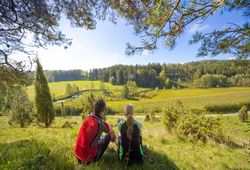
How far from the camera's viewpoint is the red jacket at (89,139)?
3.30 meters

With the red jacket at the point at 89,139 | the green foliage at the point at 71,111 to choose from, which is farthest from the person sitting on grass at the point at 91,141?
the green foliage at the point at 71,111

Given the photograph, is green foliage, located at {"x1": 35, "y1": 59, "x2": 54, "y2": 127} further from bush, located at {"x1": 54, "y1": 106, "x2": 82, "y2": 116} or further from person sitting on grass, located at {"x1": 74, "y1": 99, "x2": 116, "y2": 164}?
bush, located at {"x1": 54, "y1": 106, "x2": 82, "y2": 116}

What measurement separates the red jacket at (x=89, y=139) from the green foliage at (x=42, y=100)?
44.0ft

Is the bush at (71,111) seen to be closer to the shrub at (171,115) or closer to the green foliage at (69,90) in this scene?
the green foliage at (69,90)

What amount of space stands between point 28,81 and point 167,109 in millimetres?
7514

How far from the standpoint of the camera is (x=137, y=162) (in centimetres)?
358

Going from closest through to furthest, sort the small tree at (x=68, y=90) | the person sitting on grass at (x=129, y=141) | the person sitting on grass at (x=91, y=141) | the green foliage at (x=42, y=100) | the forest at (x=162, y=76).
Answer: the person sitting on grass at (x=91, y=141)
the person sitting on grass at (x=129, y=141)
the green foliage at (x=42, y=100)
the small tree at (x=68, y=90)
the forest at (x=162, y=76)

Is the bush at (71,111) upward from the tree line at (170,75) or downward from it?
downward

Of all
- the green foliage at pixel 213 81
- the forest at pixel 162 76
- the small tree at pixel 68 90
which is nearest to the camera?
the small tree at pixel 68 90

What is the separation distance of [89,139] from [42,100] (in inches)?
535

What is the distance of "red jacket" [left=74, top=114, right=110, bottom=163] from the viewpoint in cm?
330

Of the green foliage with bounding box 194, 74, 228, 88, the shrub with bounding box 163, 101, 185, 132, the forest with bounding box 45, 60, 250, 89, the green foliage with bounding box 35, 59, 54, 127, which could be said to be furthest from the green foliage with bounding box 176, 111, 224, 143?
the green foliage with bounding box 194, 74, 228, 88

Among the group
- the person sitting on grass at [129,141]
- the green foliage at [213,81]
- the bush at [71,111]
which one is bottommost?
the bush at [71,111]

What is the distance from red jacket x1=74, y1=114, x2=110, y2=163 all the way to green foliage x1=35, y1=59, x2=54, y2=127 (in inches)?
529
